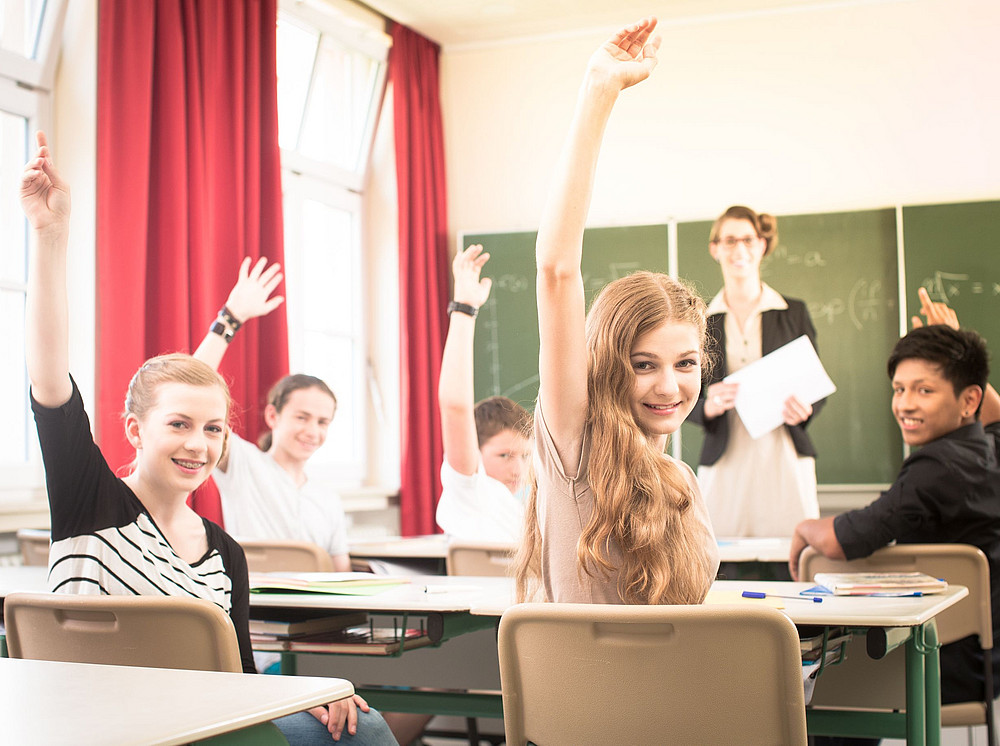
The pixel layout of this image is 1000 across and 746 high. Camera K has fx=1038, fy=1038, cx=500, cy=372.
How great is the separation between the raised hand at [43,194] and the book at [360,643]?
3.15 feet

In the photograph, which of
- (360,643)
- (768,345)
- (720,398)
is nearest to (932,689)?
(360,643)

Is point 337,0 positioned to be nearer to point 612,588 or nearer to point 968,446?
point 968,446

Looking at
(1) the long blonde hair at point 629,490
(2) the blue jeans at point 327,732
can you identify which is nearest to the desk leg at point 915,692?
(1) the long blonde hair at point 629,490

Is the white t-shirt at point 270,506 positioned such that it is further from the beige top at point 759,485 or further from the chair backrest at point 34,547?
the beige top at point 759,485

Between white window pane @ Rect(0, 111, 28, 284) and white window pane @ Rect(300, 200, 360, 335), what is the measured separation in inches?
65.0

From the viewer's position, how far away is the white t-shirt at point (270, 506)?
3201 millimetres

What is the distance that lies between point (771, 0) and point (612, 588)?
464 cm

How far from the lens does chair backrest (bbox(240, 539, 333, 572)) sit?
8.68 feet

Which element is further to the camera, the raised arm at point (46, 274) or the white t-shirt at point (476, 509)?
the white t-shirt at point (476, 509)

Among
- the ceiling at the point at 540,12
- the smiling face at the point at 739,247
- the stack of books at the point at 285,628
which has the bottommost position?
the stack of books at the point at 285,628

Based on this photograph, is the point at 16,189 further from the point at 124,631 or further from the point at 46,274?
the point at 124,631

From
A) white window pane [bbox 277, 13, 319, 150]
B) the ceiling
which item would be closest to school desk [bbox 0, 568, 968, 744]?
white window pane [bbox 277, 13, 319, 150]

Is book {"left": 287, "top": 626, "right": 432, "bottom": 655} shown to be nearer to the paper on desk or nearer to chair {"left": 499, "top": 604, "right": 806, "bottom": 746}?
chair {"left": 499, "top": 604, "right": 806, "bottom": 746}

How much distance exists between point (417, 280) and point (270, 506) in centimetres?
260
